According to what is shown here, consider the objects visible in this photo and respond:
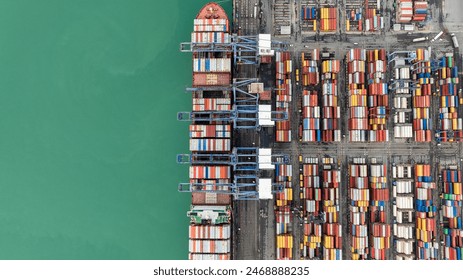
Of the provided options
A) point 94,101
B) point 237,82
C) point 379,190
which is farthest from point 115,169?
point 379,190

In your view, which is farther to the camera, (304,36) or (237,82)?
(304,36)

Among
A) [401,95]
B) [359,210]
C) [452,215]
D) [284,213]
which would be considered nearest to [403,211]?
[452,215]

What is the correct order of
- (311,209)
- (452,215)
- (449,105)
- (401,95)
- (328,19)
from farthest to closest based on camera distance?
(328,19)
(401,95)
(449,105)
(311,209)
(452,215)

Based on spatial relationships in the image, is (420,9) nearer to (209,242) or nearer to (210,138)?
(210,138)

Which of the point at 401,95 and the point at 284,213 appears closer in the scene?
the point at 284,213

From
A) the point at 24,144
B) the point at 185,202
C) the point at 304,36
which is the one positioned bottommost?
the point at 185,202

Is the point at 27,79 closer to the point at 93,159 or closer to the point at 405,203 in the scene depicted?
the point at 93,159

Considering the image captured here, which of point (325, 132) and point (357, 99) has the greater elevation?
point (357, 99)
